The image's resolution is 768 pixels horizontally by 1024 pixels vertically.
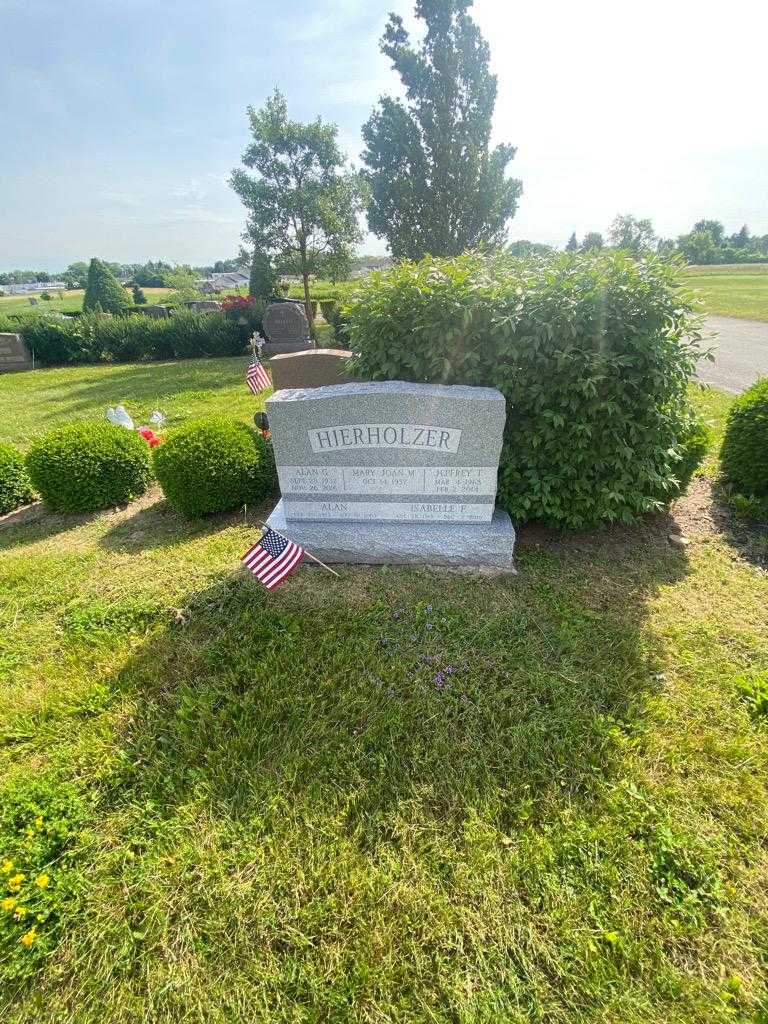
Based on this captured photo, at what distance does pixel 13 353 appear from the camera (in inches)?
614

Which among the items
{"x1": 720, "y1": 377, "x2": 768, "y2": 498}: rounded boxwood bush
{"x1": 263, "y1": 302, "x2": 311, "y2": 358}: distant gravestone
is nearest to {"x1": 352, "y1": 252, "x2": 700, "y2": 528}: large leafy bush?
{"x1": 720, "y1": 377, "x2": 768, "y2": 498}: rounded boxwood bush

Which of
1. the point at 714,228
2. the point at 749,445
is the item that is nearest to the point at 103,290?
the point at 749,445

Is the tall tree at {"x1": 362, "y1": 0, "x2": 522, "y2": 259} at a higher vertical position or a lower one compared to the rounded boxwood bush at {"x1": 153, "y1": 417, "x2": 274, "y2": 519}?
higher

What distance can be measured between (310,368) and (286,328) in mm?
9147

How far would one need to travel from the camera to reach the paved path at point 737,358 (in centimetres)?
931

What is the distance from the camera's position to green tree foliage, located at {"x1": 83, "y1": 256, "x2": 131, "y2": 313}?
98.6ft

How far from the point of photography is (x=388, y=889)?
1.83 m

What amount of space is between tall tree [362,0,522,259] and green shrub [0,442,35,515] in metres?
15.7

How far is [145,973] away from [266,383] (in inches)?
289

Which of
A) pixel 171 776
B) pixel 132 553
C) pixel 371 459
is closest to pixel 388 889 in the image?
pixel 171 776

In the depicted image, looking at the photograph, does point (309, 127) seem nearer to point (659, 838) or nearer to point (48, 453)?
point (48, 453)

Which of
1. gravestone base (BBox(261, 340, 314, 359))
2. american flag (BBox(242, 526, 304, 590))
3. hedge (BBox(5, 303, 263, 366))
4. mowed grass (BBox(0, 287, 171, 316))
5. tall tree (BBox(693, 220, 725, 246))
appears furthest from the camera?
tall tree (BBox(693, 220, 725, 246))

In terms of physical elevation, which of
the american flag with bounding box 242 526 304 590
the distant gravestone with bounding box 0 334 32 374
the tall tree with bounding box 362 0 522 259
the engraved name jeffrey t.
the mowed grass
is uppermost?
the tall tree with bounding box 362 0 522 259

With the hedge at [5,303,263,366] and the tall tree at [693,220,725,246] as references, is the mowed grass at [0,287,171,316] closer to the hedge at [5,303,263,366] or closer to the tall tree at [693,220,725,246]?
the hedge at [5,303,263,366]
